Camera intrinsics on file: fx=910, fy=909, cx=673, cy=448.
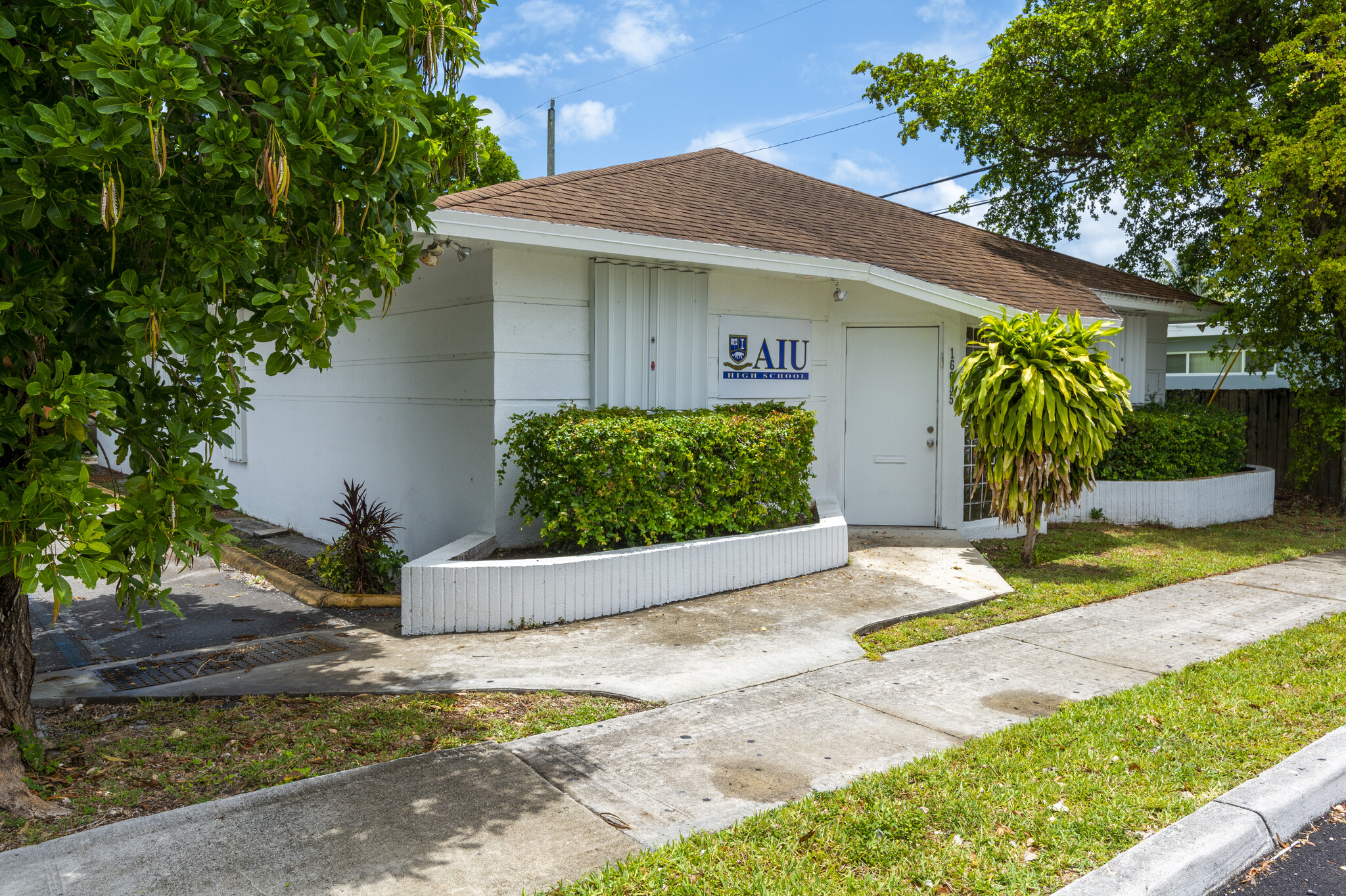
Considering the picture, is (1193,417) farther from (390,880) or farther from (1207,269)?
(390,880)

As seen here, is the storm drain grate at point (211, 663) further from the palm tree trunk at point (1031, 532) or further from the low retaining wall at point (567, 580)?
the palm tree trunk at point (1031, 532)

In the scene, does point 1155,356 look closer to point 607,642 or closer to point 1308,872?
point 607,642

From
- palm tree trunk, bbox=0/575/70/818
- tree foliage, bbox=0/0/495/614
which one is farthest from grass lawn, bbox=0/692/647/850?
tree foliage, bbox=0/0/495/614

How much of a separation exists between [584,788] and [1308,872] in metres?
3.10

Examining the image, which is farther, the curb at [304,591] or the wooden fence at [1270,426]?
the wooden fence at [1270,426]

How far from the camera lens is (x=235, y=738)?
4.95 metres

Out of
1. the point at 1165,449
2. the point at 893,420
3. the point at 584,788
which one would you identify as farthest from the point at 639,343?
Result: the point at 1165,449

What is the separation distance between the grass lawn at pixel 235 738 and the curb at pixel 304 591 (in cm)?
223

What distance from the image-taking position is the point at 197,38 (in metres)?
3.44

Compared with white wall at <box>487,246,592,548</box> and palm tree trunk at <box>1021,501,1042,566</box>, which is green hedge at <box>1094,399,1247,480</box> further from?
white wall at <box>487,246,592,548</box>

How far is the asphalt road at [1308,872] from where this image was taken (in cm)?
363

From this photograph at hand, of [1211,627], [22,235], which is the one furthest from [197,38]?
[1211,627]

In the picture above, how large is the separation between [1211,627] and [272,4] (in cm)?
764

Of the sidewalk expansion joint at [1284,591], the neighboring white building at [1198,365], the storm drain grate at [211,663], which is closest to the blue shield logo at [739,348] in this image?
the storm drain grate at [211,663]
